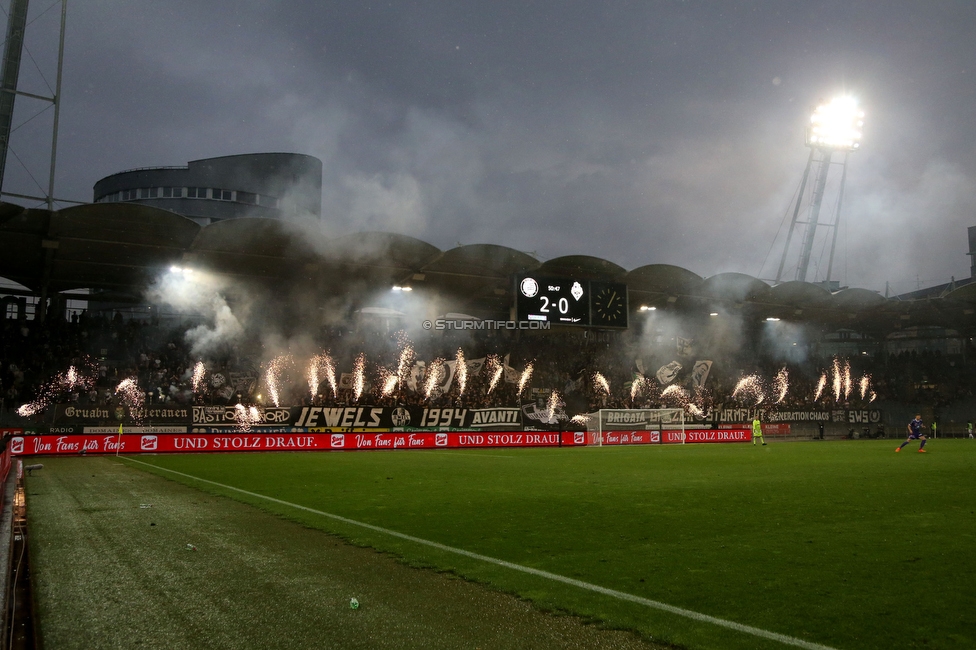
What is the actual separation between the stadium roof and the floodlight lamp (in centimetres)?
1313

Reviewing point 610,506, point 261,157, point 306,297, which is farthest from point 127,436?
point 261,157

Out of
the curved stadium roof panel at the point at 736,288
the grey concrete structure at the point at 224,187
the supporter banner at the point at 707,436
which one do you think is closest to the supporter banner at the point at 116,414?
the supporter banner at the point at 707,436

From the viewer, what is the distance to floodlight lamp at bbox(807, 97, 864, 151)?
179 ft

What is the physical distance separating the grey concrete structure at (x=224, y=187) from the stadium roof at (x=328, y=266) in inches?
989

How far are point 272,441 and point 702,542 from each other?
1098 inches

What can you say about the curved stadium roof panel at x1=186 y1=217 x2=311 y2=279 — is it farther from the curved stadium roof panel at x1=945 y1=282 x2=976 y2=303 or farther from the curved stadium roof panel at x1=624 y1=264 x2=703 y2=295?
the curved stadium roof panel at x1=945 y1=282 x2=976 y2=303

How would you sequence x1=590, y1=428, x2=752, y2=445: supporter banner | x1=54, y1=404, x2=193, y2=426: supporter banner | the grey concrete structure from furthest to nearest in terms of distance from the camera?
the grey concrete structure
x1=590, y1=428, x2=752, y2=445: supporter banner
x1=54, y1=404, x2=193, y2=426: supporter banner

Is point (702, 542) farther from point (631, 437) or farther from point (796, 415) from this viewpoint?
point (796, 415)

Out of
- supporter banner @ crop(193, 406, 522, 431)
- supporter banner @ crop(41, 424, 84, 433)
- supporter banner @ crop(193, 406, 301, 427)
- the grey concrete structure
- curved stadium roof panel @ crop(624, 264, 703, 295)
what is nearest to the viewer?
supporter banner @ crop(41, 424, 84, 433)

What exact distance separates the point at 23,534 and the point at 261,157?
6794 centimetres

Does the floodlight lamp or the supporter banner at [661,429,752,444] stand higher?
the floodlight lamp

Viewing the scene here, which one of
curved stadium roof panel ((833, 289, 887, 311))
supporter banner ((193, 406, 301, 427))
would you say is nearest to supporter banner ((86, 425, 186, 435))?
supporter banner ((193, 406, 301, 427))

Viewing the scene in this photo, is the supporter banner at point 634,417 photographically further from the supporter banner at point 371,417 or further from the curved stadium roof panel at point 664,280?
the curved stadium roof panel at point 664,280

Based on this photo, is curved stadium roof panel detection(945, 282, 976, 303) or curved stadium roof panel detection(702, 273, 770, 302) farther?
A: curved stadium roof panel detection(945, 282, 976, 303)
